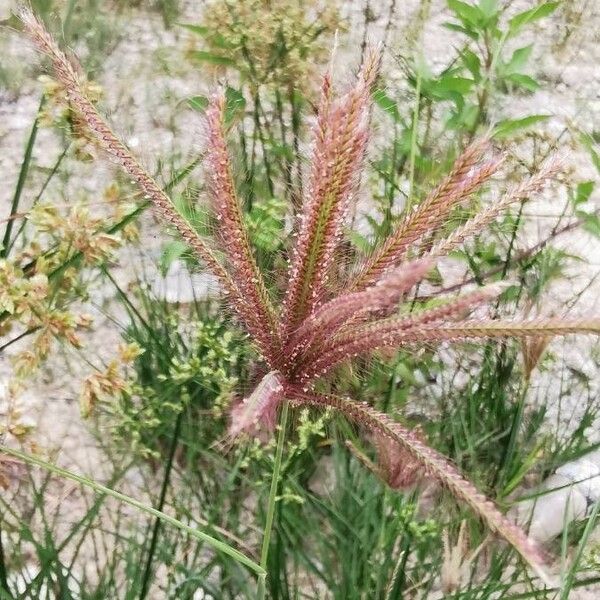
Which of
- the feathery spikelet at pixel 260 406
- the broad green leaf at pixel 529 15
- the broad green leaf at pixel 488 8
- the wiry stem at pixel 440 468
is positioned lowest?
the wiry stem at pixel 440 468

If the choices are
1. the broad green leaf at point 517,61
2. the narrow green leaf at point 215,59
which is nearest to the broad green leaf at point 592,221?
the broad green leaf at point 517,61

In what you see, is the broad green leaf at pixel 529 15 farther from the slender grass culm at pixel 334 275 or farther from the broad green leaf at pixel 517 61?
the slender grass culm at pixel 334 275

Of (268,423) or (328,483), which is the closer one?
(268,423)

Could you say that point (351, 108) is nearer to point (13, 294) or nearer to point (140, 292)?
point (13, 294)

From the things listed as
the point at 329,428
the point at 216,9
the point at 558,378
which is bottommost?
the point at 558,378

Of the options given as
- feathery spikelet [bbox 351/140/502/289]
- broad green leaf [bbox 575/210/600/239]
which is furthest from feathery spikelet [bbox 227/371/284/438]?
broad green leaf [bbox 575/210/600/239]

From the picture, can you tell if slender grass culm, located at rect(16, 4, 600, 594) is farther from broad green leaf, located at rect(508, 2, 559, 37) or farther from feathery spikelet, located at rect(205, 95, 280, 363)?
broad green leaf, located at rect(508, 2, 559, 37)

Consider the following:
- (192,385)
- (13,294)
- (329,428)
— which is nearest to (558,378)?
(329,428)

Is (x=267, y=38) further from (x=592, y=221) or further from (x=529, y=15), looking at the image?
(x=592, y=221)
